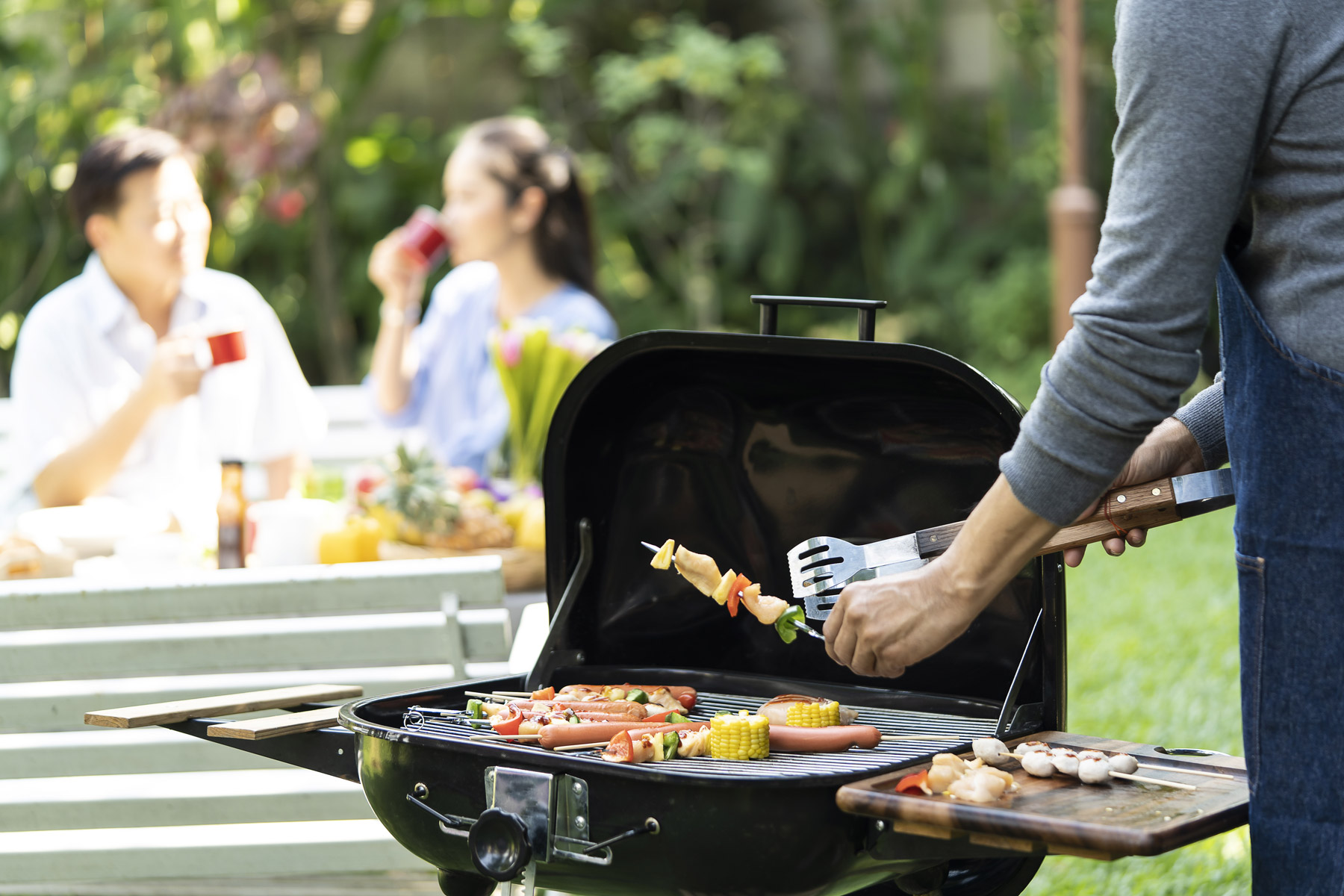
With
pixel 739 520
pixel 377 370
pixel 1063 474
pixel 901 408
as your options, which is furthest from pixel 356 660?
pixel 377 370

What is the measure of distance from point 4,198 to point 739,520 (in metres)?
9.46

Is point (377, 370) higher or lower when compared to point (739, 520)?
higher

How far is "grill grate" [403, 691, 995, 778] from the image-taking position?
5.43 ft

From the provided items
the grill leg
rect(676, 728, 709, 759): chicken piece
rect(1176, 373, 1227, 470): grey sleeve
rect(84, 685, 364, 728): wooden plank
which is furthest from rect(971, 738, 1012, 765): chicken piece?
rect(84, 685, 364, 728): wooden plank

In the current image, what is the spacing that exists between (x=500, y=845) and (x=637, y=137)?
9507 millimetres

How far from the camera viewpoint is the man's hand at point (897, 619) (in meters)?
1.55

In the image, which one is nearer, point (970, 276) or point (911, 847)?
point (911, 847)

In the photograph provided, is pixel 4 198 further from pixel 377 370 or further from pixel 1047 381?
pixel 1047 381

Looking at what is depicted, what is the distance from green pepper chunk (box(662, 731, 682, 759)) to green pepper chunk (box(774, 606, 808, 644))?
0.72ft

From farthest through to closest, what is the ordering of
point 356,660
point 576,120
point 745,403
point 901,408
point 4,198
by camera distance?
point 576,120
point 4,198
point 356,660
point 745,403
point 901,408

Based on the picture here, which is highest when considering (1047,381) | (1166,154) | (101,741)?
(1166,154)

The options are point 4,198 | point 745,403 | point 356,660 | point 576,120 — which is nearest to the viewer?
point 745,403

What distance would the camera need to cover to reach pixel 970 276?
33.7 ft

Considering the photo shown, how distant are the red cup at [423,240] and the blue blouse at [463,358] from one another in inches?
26.2
